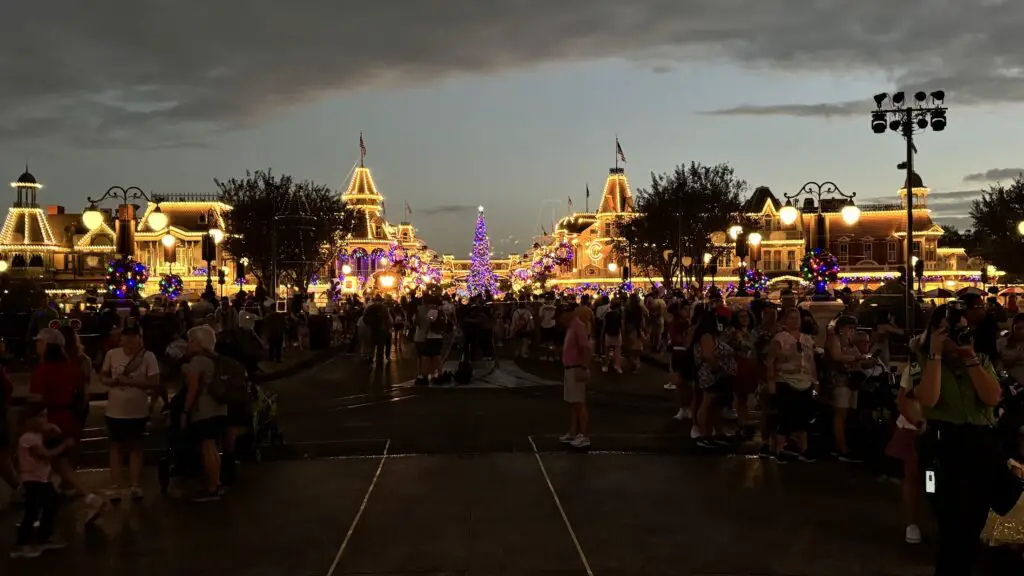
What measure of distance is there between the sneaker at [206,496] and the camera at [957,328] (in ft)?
21.7

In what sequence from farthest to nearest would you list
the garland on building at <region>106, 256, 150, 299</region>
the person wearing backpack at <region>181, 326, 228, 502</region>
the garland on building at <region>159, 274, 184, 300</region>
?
the garland on building at <region>159, 274, 184, 300</region>
the garland on building at <region>106, 256, 150, 299</region>
the person wearing backpack at <region>181, 326, 228, 502</region>

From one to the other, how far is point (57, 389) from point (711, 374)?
23.9 ft

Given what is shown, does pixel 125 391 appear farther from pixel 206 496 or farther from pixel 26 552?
pixel 26 552

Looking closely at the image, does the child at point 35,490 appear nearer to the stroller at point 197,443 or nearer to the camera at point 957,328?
the stroller at point 197,443

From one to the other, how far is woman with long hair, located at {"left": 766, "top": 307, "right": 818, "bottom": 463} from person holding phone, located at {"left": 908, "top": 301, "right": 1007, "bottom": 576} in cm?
496

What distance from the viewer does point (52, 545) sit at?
7.91 meters

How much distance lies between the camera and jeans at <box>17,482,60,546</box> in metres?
7.81

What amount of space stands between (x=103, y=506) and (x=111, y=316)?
13.0 m

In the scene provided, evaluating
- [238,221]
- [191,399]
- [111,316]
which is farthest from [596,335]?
[238,221]

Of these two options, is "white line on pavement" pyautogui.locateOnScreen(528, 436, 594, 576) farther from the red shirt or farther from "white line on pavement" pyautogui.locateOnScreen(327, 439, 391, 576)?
the red shirt

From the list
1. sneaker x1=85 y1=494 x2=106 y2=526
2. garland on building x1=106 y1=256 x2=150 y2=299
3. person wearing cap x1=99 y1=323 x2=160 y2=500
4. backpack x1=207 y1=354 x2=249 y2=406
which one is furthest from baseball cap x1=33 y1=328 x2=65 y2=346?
garland on building x1=106 y1=256 x2=150 y2=299

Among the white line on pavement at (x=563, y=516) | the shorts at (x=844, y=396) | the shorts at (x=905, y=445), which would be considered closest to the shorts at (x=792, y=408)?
the shorts at (x=844, y=396)

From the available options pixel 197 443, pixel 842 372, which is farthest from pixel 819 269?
pixel 197 443

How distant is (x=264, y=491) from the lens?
10.0m
